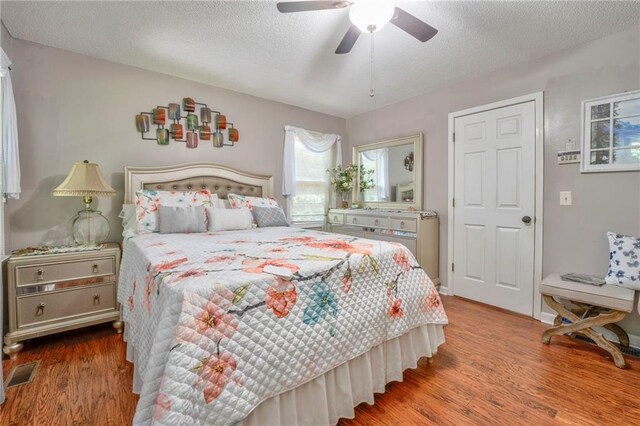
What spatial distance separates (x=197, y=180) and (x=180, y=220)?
2.60 feet

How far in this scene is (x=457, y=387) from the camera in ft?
5.62

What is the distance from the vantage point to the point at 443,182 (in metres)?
3.42

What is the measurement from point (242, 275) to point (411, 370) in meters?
1.31

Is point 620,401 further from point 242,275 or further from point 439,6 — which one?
point 439,6

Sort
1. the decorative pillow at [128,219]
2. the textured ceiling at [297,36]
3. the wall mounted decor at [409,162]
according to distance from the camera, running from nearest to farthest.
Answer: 1. the textured ceiling at [297,36]
2. the decorative pillow at [128,219]
3. the wall mounted decor at [409,162]

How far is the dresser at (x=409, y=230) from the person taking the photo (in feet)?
10.6

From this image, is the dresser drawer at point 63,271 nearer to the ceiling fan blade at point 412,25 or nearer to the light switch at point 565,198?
the ceiling fan blade at point 412,25

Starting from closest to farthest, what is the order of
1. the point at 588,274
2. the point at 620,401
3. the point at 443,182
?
the point at 620,401
the point at 588,274
the point at 443,182

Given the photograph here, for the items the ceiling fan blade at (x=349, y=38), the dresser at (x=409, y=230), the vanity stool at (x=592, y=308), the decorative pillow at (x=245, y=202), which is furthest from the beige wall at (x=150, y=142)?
the ceiling fan blade at (x=349, y=38)

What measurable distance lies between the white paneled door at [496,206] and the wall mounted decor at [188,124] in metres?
2.61

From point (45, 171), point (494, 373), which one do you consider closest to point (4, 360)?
point (45, 171)

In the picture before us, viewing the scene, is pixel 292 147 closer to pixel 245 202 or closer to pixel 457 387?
pixel 245 202

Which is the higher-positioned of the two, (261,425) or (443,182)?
(443,182)

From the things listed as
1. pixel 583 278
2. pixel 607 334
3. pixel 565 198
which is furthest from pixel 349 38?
pixel 607 334
